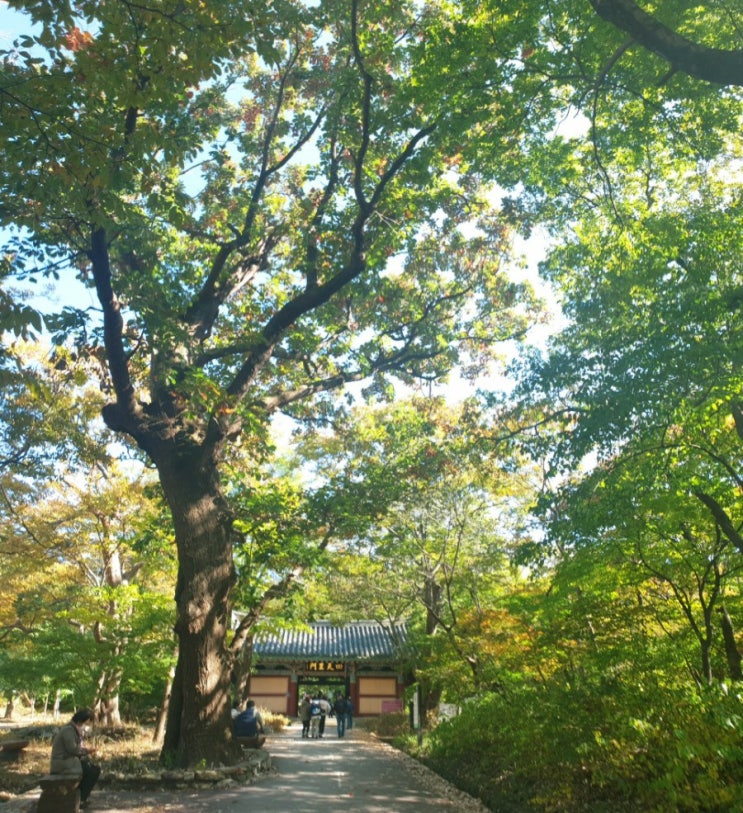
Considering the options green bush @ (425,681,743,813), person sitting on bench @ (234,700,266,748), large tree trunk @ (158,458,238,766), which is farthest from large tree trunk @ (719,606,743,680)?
person sitting on bench @ (234,700,266,748)

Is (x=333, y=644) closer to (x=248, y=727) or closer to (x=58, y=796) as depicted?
(x=248, y=727)

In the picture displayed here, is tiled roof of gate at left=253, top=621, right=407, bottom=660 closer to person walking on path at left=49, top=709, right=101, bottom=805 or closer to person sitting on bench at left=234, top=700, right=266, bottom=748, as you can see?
person sitting on bench at left=234, top=700, right=266, bottom=748

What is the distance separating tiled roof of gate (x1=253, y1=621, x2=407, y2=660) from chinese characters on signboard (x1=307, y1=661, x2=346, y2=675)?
Answer: 68 cm

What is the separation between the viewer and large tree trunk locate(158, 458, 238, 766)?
27.9 feet

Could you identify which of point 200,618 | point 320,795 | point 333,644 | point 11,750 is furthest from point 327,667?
point 320,795

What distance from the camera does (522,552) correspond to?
792 centimetres

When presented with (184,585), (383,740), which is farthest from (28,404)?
(383,740)

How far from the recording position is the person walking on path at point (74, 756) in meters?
6.03

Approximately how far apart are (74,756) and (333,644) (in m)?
24.0

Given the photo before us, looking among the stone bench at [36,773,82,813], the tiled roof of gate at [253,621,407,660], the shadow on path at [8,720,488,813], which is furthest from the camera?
the tiled roof of gate at [253,621,407,660]

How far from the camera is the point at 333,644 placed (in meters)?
28.8

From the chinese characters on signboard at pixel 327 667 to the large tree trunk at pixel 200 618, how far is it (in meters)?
20.4

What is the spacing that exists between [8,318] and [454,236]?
978cm

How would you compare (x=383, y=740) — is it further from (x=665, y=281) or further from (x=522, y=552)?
(x=665, y=281)
